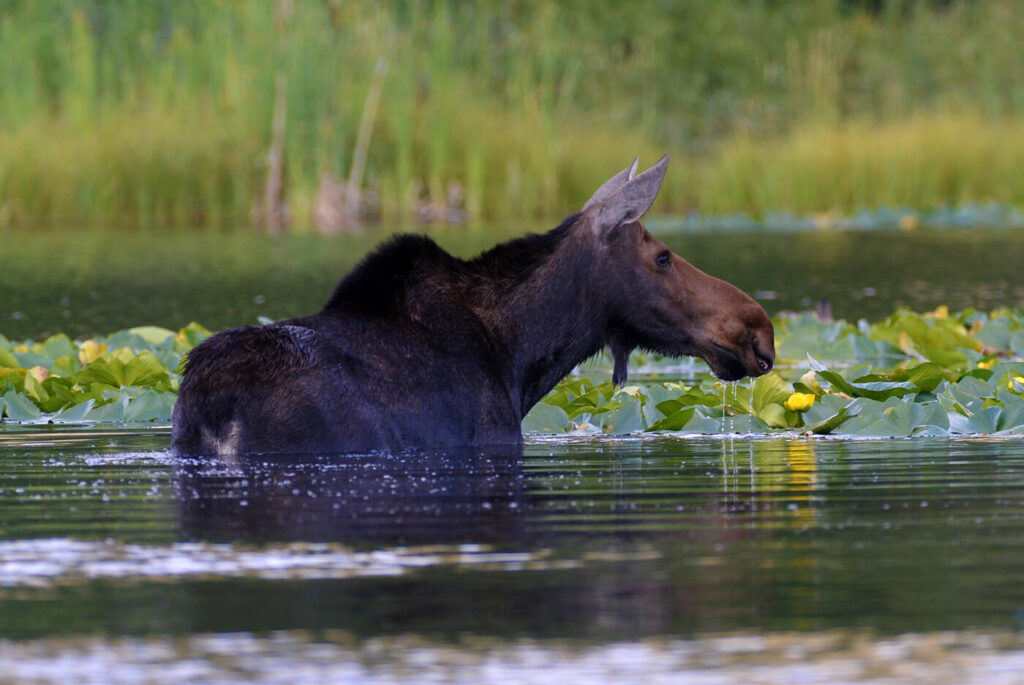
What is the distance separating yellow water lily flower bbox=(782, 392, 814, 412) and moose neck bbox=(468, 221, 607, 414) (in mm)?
1050

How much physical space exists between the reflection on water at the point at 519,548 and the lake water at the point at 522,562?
0.01 meters

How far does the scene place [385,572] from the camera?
534 cm

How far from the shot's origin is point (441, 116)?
30.1m

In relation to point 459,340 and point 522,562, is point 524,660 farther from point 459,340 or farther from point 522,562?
point 459,340

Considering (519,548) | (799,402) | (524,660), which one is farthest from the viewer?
(799,402)

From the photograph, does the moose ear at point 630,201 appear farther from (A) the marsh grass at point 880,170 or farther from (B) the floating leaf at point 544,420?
(A) the marsh grass at point 880,170

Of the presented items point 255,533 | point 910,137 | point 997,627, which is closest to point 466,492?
point 255,533

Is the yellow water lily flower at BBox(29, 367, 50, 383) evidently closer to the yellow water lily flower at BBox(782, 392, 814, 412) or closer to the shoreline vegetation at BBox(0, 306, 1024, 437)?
the shoreline vegetation at BBox(0, 306, 1024, 437)

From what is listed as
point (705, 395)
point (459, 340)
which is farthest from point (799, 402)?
point (459, 340)

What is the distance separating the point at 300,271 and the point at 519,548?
1532 centimetres

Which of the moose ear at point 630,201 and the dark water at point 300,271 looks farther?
the dark water at point 300,271

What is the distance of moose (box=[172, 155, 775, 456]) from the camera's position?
7.61 meters

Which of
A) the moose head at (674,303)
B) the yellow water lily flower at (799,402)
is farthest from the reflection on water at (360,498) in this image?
the yellow water lily flower at (799,402)

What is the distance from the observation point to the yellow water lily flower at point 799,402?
9023mm
